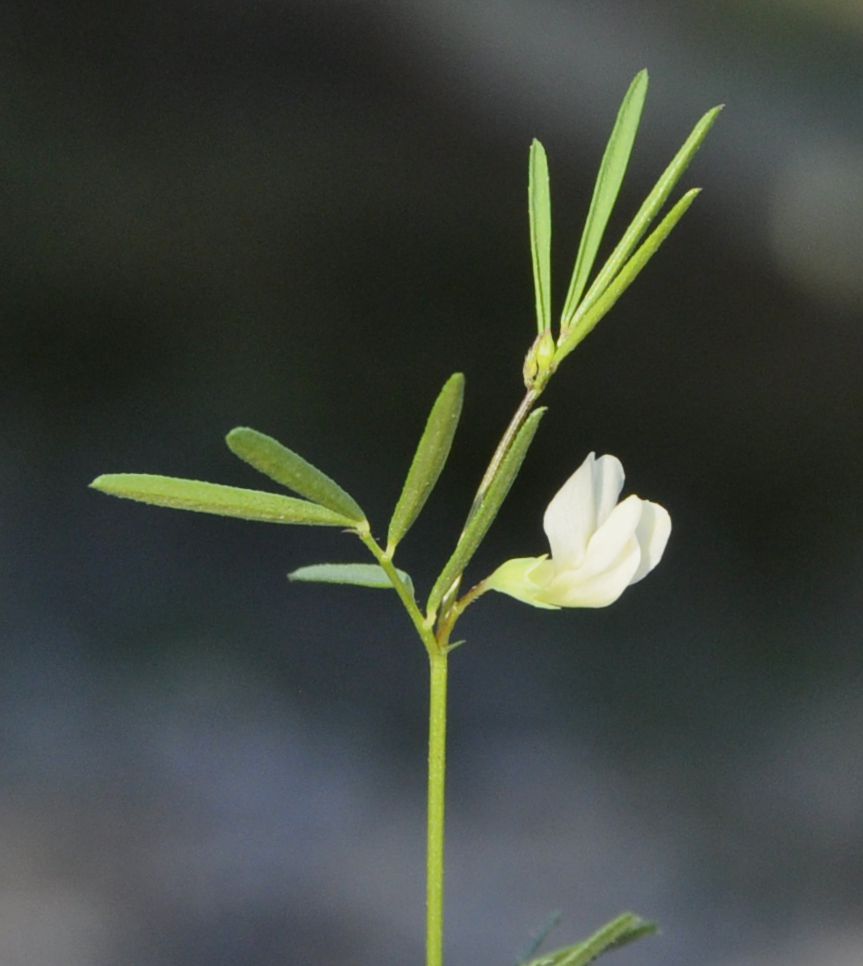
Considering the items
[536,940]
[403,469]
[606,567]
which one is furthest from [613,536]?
[403,469]

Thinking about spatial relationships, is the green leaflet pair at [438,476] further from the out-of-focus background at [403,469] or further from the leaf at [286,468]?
the out-of-focus background at [403,469]

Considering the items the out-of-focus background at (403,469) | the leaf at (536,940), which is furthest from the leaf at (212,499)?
the out-of-focus background at (403,469)

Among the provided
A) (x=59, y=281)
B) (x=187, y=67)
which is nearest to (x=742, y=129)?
(x=187, y=67)

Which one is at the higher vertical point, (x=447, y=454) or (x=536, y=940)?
(x=447, y=454)

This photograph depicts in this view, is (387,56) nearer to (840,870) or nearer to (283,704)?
(283,704)

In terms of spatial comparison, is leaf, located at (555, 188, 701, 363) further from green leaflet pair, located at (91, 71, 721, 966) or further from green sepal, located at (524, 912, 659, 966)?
green sepal, located at (524, 912, 659, 966)

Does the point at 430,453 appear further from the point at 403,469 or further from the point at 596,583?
the point at 403,469
